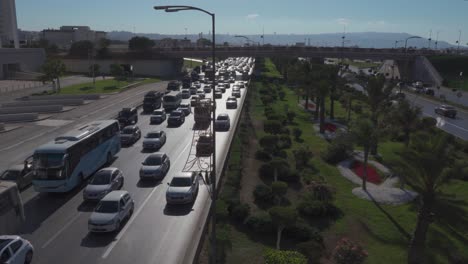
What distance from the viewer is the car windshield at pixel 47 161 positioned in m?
23.9

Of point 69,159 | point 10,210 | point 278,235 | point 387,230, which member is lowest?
point 387,230

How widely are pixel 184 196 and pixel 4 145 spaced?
75.8 feet

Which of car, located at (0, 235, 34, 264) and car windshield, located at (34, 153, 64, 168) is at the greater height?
car windshield, located at (34, 153, 64, 168)

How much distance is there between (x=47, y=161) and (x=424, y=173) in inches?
795

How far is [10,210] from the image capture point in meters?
19.7

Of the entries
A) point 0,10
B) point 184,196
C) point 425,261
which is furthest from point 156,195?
point 0,10

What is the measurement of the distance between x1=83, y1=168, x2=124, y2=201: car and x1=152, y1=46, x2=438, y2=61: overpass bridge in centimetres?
8638

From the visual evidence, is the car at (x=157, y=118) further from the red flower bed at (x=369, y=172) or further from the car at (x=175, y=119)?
the red flower bed at (x=369, y=172)

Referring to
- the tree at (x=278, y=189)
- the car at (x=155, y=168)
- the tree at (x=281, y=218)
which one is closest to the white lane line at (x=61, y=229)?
the car at (x=155, y=168)

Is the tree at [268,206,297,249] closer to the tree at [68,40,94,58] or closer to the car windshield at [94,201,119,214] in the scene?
the car windshield at [94,201,119,214]

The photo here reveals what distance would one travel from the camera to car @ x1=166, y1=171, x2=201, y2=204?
76.9 ft

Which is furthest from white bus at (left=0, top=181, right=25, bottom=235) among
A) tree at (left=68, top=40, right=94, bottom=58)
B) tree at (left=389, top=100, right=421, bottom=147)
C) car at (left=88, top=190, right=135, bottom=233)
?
tree at (left=68, top=40, right=94, bottom=58)

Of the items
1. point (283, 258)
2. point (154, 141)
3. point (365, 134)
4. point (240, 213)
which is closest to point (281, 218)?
point (240, 213)

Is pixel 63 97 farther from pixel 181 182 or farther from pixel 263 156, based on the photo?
pixel 181 182
